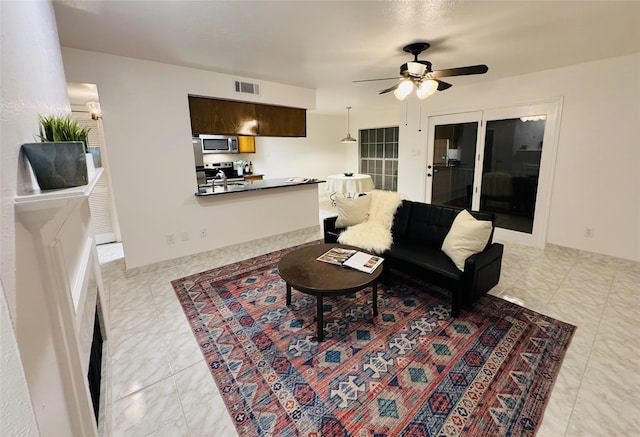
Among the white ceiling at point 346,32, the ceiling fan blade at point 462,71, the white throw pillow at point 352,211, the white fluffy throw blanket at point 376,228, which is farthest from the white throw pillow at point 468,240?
the white ceiling at point 346,32

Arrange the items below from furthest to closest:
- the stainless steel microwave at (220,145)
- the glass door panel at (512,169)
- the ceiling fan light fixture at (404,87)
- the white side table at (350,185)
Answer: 1. the stainless steel microwave at (220,145)
2. the white side table at (350,185)
3. the glass door panel at (512,169)
4. the ceiling fan light fixture at (404,87)

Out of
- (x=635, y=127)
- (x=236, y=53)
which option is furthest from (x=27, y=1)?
(x=635, y=127)

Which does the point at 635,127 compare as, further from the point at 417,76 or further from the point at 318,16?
the point at 318,16

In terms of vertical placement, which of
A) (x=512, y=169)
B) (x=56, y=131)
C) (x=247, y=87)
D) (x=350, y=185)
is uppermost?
(x=247, y=87)

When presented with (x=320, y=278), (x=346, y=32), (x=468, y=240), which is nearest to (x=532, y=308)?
(x=468, y=240)

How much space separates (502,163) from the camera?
14.2 feet

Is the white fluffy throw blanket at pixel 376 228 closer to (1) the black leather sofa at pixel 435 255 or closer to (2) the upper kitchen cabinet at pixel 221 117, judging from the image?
(1) the black leather sofa at pixel 435 255

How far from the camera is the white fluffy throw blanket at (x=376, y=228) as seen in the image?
3.04m

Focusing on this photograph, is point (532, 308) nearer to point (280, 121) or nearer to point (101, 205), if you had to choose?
point (280, 121)

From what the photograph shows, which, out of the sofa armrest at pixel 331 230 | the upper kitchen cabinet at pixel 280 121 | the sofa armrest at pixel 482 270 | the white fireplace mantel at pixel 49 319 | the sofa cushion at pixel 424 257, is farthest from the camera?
the upper kitchen cabinet at pixel 280 121

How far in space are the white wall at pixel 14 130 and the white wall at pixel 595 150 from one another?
4.99 metres

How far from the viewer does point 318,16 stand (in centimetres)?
223

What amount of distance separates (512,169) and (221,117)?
429cm

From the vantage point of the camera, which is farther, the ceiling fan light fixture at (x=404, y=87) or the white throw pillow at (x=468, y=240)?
the ceiling fan light fixture at (x=404, y=87)
